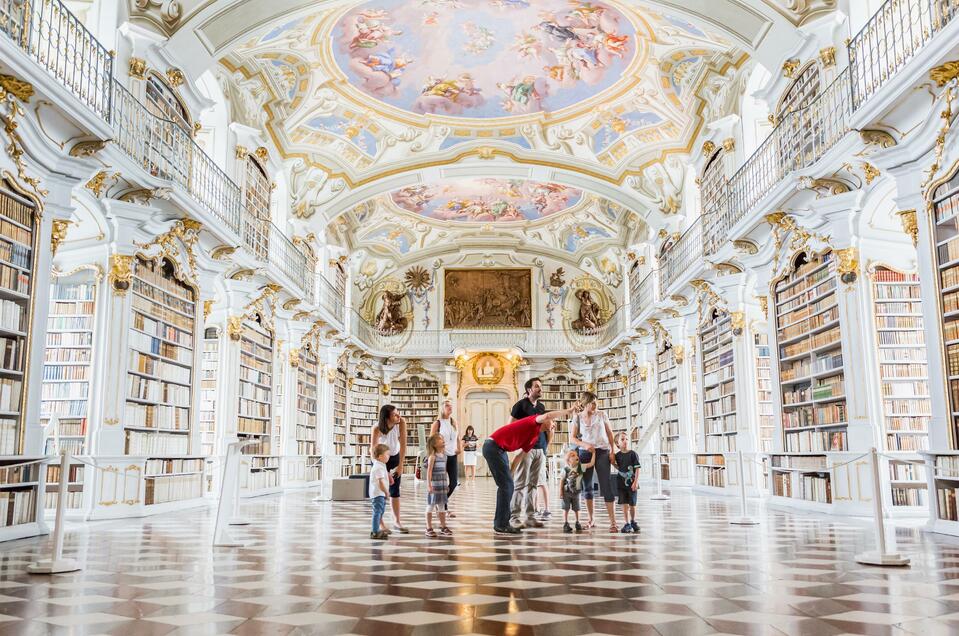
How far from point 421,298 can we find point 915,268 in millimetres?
17101

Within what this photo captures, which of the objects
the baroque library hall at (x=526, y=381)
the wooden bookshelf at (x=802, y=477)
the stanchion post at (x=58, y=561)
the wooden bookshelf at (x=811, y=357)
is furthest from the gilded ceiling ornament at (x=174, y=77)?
the wooden bookshelf at (x=802, y=477)

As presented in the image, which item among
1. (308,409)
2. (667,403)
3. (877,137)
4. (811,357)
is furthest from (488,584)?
(308,409)

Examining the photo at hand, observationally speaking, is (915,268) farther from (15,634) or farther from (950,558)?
(15,634)

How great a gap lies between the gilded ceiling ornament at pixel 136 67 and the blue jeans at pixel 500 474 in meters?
6.14

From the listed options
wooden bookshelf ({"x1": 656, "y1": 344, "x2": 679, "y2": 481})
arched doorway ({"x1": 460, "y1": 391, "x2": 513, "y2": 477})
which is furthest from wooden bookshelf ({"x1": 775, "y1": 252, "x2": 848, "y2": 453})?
arched doorway ({"x1": 460, "y1": 391, "x2": 513, "y2": 477})

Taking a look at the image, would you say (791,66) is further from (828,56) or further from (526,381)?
(526,381)

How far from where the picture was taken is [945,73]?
6180mm

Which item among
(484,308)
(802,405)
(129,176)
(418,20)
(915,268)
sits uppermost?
(418,20)

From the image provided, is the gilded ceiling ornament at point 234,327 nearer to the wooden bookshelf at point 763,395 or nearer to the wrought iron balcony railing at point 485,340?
the wooden bookshelf at point 763,395

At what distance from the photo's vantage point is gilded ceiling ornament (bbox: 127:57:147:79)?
9086 millimetres

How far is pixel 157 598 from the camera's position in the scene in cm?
390

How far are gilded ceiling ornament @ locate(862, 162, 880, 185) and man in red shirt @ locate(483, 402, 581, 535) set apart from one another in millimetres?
3883

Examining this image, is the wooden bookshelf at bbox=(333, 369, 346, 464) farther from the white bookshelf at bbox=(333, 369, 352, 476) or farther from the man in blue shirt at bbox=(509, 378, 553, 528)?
the man in blue shirt at bbox=(509, 378, 553, 528)

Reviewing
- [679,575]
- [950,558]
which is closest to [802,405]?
[950,558]
